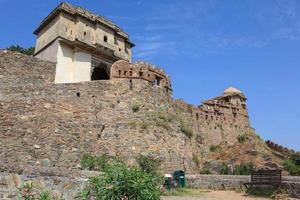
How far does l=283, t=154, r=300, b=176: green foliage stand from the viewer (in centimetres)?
2294

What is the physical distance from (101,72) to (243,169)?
50.4ft

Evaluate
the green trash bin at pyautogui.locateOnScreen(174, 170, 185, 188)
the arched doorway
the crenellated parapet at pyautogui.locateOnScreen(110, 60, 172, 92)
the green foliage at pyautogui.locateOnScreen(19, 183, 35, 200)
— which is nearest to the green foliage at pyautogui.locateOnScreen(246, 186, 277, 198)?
the green trash bin at pyautogui.locateOnScreen(174, 170, 185, 188)

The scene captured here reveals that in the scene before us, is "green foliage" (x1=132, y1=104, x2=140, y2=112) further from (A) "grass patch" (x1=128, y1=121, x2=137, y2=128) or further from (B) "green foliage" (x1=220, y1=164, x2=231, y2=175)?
(B) "green foliage" (x1=220, y1=164, x2=231, y2=175)

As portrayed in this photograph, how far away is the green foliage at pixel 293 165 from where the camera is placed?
22938 mm

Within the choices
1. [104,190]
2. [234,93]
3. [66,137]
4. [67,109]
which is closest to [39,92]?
[67,109]

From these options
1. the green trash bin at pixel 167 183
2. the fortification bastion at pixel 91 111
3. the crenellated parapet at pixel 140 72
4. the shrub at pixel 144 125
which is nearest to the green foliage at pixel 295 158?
the fortification bastion at pixel 91 111

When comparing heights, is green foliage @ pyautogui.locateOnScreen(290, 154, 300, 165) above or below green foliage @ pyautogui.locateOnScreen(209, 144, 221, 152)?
below

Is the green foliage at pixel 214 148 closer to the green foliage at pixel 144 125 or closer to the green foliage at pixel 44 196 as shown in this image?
the green foliage at pixel 144 125

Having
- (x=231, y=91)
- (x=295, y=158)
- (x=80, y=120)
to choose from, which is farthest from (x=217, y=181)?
(x=231, y=91)

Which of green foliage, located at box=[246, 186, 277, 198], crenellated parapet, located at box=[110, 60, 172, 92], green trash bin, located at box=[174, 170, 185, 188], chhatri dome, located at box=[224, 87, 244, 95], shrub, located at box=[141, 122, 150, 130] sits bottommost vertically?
green foliage, located at box=[246, 186, 277, 198]

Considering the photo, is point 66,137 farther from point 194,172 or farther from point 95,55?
point 95,55

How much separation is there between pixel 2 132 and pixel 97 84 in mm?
5827

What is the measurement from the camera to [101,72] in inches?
1201

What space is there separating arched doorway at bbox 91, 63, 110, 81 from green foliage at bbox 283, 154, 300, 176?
16.3m
